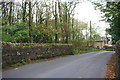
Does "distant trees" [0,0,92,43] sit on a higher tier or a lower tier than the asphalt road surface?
Result: higher

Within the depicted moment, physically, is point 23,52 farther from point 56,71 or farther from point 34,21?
point 34,21

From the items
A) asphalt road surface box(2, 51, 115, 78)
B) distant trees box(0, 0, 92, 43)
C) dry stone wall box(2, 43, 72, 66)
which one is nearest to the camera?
asphalt road surface box(2, 51, 115, 78)

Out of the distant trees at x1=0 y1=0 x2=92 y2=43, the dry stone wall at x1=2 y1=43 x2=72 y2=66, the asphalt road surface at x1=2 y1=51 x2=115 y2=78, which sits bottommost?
the asphalt road surface at x1=2 y1=51 x2=115 y2=78

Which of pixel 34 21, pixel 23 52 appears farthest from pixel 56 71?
pixel 34 21

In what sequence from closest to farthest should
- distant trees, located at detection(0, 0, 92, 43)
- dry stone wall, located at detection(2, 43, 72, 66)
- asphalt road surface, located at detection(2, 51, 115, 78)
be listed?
1. asphalt road surface, located at detection(2, 51, 115, 78)
2. dry stone wall, located at detection(2, 43, 72, 66)
3. distant trees, located at detection(0, 0, 92, 43)

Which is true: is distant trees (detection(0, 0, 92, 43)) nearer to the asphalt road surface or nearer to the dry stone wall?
the dry stone wall

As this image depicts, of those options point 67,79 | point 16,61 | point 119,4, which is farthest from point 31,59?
point 119,4

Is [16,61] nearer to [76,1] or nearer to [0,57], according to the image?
[0,57]

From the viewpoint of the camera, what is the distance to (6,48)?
8867 mm

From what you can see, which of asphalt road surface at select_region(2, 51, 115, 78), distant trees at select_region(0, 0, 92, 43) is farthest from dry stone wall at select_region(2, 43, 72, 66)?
distant trees at select_region(0, 0, 92, 43)

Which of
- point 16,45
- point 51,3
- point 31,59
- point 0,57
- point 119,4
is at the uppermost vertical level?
point 51,3

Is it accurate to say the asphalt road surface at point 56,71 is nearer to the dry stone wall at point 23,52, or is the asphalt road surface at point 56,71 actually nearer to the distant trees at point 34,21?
the dry stone wall at point 23,52

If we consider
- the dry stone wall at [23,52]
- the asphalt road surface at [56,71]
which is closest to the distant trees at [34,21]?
the dry stone wall at [23,52]

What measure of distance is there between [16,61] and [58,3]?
18.7m
